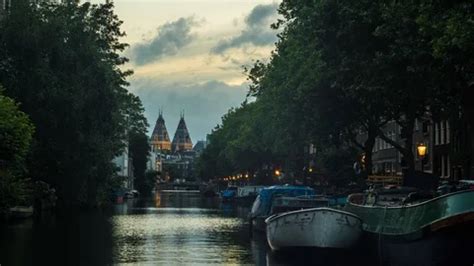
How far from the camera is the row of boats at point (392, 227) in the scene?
72.6 ft

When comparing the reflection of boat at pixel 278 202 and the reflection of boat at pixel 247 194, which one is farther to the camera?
the reflection of boat at pixel 247 194

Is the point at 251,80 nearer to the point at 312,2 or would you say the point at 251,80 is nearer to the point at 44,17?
the point at 44,17

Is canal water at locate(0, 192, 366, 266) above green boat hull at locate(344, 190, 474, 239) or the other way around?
the other way around

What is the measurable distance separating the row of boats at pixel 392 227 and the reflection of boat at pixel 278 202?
11.9 feet

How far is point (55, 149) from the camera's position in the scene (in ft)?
201

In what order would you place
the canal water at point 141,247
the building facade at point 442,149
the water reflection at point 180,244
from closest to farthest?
the canal water at point 141,247, the water reflection at point 180,244, the building facade at point 442,149

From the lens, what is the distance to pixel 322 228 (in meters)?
28.3

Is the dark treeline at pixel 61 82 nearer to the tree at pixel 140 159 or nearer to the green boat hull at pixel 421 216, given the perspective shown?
the green boat hull at pixel 421 216

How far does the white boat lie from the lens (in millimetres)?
28359

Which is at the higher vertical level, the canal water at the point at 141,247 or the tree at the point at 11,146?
the tree at the point at 11,146

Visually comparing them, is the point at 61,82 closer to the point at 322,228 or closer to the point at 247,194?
the point at 322,228

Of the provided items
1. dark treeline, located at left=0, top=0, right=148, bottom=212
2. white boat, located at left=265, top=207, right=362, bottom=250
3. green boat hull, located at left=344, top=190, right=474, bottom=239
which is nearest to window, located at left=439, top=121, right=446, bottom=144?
dark treeline, located at left=0, top=0, right=148, bottom=212

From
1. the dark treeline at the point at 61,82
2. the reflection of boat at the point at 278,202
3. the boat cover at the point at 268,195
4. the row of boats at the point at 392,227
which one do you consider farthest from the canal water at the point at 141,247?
the dark treeline at the point at 61,82

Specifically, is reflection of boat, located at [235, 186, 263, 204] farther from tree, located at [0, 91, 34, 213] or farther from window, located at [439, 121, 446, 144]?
tree, located at [0, 91, 34, 213]
